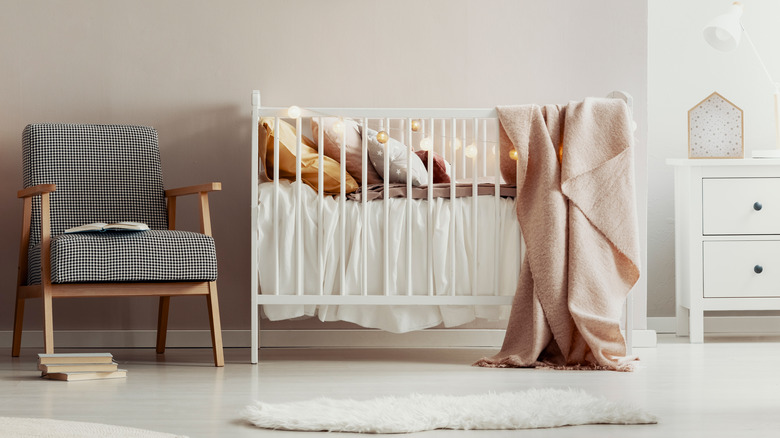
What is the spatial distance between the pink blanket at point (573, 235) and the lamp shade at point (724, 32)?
2.81 feet

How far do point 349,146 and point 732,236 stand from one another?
1.47 m

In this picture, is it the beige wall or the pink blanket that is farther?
the beige wall

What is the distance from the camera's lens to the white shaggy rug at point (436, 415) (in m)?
1.58

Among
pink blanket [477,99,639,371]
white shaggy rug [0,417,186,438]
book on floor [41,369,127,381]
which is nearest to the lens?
white shaggy rug [0,417,186,438]

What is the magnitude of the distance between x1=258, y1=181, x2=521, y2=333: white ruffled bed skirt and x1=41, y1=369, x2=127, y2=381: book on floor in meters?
0.50

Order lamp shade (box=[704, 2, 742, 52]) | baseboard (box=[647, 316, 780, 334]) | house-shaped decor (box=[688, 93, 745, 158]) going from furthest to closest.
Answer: baseboard (box=[647, 316, 780, 334])
house-shaped decor (box=[688, 93, 745, 158])
lamp shade (box=[704, 2, 742, 52])

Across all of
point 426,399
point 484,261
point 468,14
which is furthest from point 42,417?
point 468,14

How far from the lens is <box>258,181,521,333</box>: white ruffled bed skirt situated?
255cm

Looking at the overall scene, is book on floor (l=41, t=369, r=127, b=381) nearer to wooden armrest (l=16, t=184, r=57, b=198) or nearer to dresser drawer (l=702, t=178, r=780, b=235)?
wooden armrest (l=16, t=184, r=57, b=198)

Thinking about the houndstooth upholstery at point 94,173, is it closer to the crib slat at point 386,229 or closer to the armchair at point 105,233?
the armchair at point 105,233

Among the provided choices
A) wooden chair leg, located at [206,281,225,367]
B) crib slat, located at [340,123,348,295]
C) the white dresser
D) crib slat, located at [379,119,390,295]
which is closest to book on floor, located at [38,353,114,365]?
wooden chair leg, located at [206,281,225,367]

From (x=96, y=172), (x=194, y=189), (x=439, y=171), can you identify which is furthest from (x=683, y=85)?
(x=96, y=172)

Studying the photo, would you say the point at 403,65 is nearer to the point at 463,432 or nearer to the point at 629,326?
the point at 629,326

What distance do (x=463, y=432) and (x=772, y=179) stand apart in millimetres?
2026
